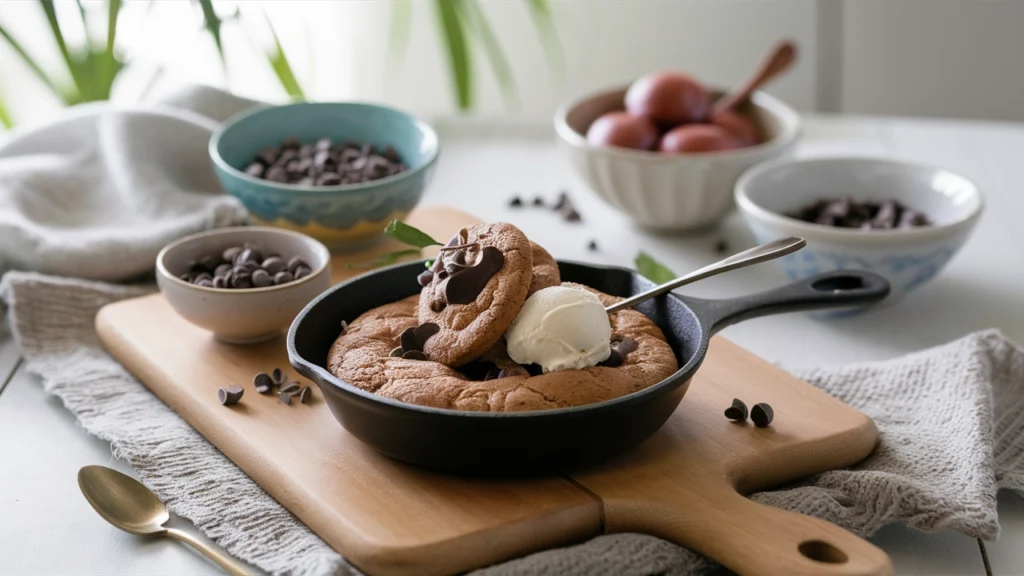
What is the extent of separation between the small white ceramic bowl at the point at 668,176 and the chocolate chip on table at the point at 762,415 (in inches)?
32.6

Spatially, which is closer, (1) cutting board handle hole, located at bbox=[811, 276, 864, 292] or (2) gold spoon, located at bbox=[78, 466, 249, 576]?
(2) gold spoon, located at bbox=[78, 466, 249, 576]

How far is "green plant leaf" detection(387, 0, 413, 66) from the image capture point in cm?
310

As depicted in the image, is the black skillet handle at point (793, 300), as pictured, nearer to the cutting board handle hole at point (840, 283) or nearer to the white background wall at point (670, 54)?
the cutting board handle hole at point (840, 283)

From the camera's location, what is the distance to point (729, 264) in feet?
4.96

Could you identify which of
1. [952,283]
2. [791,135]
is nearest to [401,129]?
[791,135]

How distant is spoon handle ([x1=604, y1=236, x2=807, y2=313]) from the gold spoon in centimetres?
62

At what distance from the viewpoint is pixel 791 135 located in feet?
7.76

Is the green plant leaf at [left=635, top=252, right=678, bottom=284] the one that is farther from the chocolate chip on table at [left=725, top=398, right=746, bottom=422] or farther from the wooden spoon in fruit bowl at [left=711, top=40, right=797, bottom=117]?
the wooden spoon in fruit bowl at [left=711, top=40, right=797, bottom=117]

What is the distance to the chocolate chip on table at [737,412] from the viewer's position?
60.3 inches

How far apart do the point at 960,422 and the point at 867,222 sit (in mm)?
633

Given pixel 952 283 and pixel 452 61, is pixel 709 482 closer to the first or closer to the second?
pixel 952 283

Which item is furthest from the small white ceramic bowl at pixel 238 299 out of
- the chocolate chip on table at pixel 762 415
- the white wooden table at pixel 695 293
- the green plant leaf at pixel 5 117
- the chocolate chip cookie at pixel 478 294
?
the green plant leaf at pixel 5 117

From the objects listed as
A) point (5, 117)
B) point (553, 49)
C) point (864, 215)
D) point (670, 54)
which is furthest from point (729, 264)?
point (670, 54)

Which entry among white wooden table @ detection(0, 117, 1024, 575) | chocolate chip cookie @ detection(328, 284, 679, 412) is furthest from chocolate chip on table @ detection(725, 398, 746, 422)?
white wooden table @ detection(0, 117, 1024, 575)
